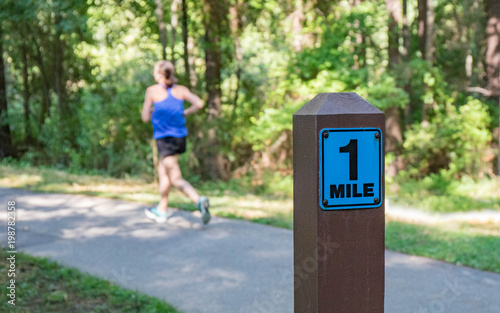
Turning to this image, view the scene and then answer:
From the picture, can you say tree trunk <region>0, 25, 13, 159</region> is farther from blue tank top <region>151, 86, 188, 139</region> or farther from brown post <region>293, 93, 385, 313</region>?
brown post <region>293, 93, 385, 313</region>

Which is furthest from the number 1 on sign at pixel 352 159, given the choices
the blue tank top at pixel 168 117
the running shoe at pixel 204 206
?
the blue tank top at pixel 168 117

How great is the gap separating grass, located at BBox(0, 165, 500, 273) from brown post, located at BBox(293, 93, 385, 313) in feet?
10.9

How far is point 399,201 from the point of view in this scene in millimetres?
13422

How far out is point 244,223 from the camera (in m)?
7.32

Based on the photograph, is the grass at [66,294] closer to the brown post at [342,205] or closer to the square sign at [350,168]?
the brown post at [342,205]

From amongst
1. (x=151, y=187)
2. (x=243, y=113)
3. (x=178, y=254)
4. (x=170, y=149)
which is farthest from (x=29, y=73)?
(x=178, y=254)

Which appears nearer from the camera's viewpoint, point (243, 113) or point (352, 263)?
point (352, 263)

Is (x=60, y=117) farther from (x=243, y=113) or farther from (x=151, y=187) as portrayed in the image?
(x=151, y=187)

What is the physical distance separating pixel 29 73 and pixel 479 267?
22016 mm

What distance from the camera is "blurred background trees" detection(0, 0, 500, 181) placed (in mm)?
13750

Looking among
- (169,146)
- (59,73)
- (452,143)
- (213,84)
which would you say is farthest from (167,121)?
(59,73)

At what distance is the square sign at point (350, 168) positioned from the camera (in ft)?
7.89

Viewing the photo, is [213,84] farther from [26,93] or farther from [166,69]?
[166,69]

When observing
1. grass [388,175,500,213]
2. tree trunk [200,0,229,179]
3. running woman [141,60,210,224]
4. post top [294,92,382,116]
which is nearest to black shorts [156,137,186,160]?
running woman [141,60,210,224]
